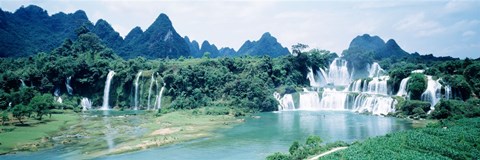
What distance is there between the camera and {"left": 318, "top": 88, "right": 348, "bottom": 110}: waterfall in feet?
163

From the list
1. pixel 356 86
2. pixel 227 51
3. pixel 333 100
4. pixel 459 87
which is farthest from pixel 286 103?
pixel 227 51

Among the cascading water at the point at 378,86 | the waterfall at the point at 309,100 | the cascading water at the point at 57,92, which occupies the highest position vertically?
the cascading water at the point at 378,86

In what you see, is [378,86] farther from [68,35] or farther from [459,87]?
[68,35]

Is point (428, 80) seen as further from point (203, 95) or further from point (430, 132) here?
point (203, 95)

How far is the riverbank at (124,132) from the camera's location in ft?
93.9

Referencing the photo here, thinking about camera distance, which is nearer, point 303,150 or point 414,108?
point 303,150

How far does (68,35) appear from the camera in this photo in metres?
102

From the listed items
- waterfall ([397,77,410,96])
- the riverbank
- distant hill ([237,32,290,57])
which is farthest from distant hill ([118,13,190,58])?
waterfall ([397,77,410,96])

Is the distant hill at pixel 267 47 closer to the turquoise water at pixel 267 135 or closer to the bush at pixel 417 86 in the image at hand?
the turquoise water at pixel 267 135

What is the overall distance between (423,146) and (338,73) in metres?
50.8

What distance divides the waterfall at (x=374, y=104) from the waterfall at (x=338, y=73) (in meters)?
22.5

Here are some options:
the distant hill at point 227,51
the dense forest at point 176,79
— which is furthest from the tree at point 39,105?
the distant hill at point 227,51

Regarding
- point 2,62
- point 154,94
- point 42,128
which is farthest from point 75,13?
point 42,128

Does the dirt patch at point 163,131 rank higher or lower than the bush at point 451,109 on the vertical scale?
lower
